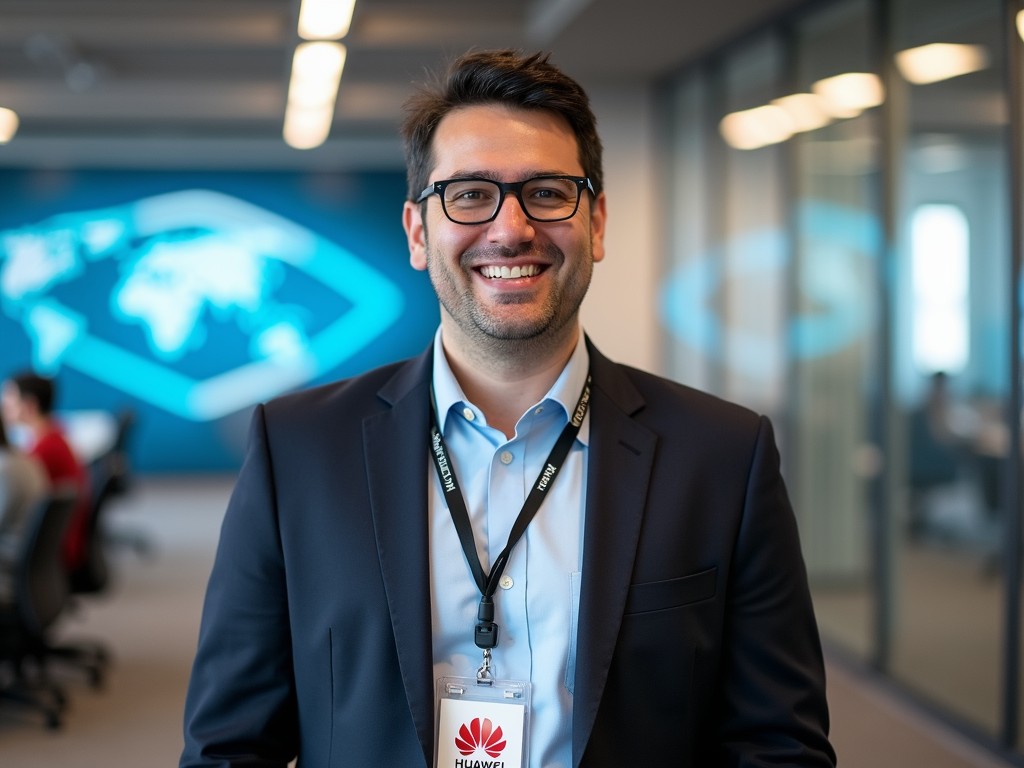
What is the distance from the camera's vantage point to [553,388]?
159 centimetres

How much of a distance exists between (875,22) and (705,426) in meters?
3.87

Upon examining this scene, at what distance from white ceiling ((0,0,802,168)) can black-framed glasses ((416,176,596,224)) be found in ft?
11.8

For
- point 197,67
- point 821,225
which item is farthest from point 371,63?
point 821,225

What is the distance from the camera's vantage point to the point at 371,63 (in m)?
7.28

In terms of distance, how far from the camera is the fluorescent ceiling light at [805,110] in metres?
5.44

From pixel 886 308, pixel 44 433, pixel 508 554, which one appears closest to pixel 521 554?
pixel 508 554

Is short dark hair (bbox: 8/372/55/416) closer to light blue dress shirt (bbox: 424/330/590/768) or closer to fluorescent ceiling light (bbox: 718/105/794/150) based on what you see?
fluorescent ceiling light (bbox: 718/105/794/150)

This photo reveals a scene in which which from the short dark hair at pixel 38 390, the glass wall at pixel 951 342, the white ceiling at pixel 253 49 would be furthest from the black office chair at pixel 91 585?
the glass wall at pixel 951 342

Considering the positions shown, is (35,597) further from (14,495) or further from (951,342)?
(951,342)

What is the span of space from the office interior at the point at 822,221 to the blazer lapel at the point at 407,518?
1.73 m

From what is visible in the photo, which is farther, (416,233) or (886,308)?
(886,308)

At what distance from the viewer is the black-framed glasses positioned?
5.00 feet

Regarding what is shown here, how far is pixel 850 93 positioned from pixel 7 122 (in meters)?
6.42

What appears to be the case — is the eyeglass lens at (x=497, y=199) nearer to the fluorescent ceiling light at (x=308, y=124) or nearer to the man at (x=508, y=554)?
the man at (x=508, y=554)
